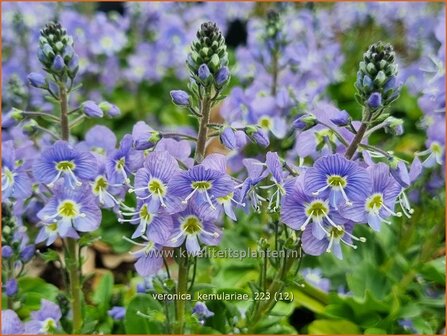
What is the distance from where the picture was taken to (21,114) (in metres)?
2.12

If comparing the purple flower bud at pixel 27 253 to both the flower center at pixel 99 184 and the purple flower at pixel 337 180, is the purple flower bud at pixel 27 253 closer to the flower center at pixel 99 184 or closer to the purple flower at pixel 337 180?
the flower center at pixel 99 184

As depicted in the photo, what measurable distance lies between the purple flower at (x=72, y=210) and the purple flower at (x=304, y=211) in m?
0.62

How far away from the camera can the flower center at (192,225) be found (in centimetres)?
194

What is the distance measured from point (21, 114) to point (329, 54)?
96.6 inches

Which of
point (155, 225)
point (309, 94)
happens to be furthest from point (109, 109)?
point (309, 94)

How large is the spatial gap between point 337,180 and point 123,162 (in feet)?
2.18

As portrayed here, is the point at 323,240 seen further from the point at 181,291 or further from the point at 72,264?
the point at 72,264

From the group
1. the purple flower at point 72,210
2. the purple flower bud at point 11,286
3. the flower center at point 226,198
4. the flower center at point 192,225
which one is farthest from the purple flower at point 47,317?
the flower center at point 226,198

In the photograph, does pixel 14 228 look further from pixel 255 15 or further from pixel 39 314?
pixel 255 15

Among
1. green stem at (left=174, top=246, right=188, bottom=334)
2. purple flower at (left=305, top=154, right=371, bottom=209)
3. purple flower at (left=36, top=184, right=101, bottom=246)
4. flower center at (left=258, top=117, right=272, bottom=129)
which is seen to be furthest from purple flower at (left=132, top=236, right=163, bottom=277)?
flower center at (left=258, top=117, right=272, bottom=129)

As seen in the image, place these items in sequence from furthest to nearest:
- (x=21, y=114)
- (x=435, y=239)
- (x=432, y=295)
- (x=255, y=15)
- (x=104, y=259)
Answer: (x=255, y=15), (x=104, y=259), (x=432, y=295), (x=435, y=239), (x=21, y=114)

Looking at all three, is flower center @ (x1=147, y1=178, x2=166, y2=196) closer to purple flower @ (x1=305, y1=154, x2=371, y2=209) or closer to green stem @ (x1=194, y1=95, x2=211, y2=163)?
green stem @ (x1=194, y1=95, x2=211, y2=163)

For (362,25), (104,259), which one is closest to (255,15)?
(362,25)

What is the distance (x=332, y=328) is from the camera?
2.61 m
